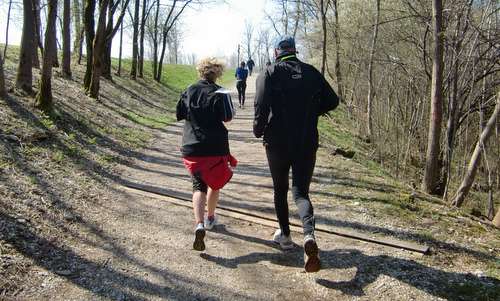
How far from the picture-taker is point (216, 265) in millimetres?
4227

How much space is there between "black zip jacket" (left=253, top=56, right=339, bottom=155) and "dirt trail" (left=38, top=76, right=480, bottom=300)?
1177mm

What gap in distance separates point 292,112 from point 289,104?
0.08 meters

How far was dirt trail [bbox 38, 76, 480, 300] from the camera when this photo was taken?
369 cm

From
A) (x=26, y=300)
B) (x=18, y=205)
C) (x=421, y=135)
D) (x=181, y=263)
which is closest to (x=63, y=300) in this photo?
(x=26, y=300)

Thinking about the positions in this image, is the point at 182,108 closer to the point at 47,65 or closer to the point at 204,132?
the point at 204,132

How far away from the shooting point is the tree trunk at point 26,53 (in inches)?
354

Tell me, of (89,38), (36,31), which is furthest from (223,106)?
(89,38)

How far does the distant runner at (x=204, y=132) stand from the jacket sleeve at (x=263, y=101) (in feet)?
1.43

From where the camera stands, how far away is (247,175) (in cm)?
796

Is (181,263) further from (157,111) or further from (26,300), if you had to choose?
(157,111)

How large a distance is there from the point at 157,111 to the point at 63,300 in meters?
14.2

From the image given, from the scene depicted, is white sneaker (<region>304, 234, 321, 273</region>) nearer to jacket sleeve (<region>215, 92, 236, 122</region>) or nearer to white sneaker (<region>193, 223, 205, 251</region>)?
white sneaker (<region>193, 223, 205, 251</region>)

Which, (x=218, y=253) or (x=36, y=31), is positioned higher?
(x=36, y=31)

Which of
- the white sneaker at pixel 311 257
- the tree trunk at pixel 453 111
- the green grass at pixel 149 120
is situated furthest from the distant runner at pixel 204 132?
the green grass at pixel 149 120
